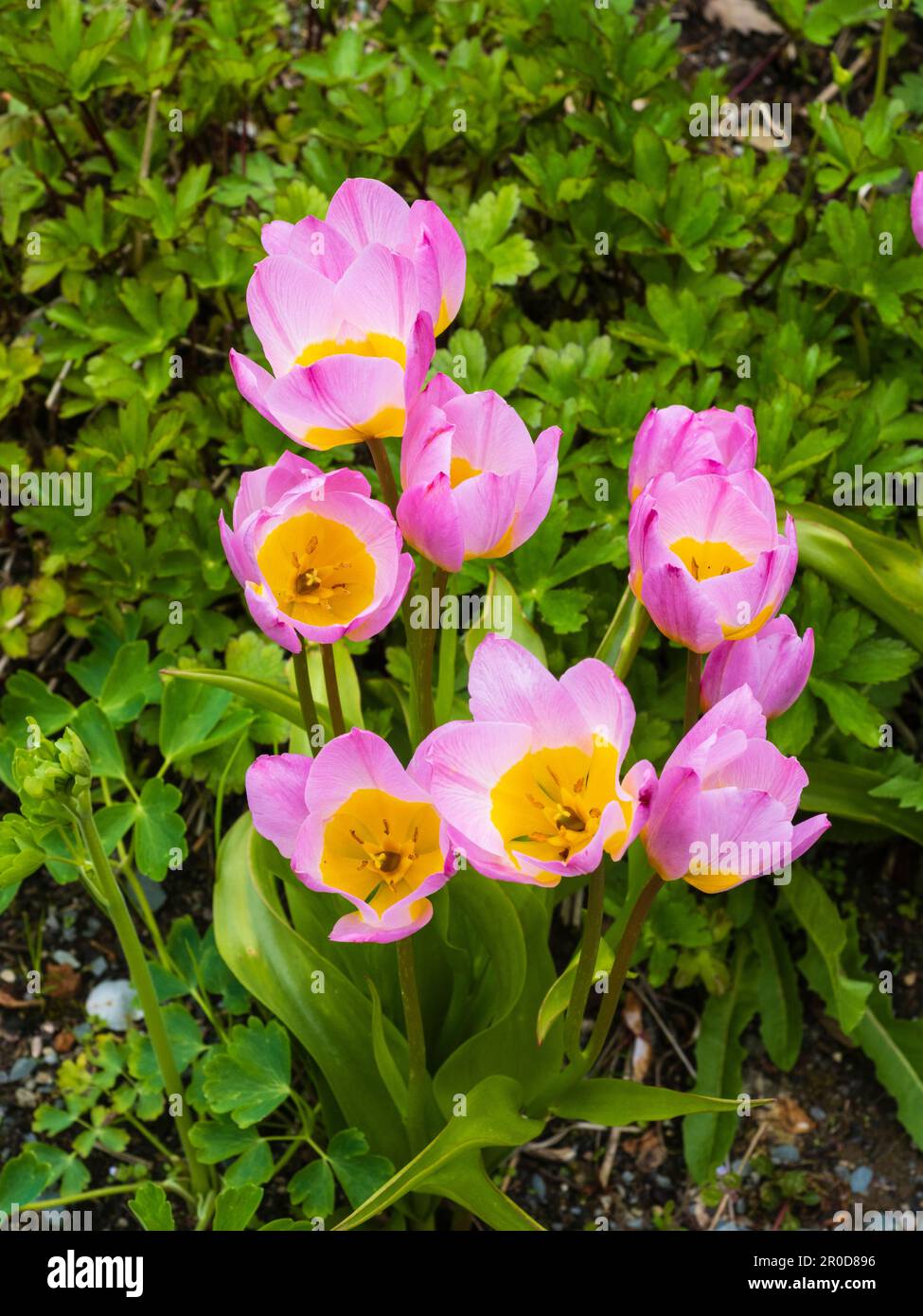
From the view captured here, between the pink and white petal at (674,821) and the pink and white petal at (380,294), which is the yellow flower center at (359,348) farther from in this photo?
the pink and white petal at (674,821)

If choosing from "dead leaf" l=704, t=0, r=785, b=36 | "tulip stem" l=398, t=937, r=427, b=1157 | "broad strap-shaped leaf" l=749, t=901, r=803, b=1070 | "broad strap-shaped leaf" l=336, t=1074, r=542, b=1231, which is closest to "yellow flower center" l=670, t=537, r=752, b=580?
"tulip stem" l=398, t=937, r=427, b=1157

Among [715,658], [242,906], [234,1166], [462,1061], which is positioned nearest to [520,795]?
[715,658]

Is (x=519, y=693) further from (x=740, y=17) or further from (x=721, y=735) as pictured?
(x=740, y=17)

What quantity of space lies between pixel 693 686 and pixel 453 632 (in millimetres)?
400

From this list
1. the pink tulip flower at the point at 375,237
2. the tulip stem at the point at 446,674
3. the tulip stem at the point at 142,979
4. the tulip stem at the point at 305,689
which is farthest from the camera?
the tulip stem at the point at 446,674

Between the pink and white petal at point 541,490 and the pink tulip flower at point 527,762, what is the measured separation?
165 millimetres

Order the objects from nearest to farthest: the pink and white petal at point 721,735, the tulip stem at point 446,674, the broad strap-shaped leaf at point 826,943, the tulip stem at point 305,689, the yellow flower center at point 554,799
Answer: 1. the pink and white petal at point 721,735
2. the yellow flower center at point 554,799
3. the tulip stem at point 305,689
4. the tulip stem at point 446,674
5. the broad strap-shaped leaf at point 826,943

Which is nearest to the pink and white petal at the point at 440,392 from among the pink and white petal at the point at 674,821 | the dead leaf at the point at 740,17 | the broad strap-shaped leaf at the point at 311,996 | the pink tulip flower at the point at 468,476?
the pink tulip flower at the point at 468,476

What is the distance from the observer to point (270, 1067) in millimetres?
1763

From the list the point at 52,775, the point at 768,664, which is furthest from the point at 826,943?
the point at 52,775

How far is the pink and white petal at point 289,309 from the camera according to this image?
1.29 meters

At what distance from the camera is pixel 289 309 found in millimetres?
1318

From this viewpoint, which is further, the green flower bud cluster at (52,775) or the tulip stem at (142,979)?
the tulip stem at (142,979)

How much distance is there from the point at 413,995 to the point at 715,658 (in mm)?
507
